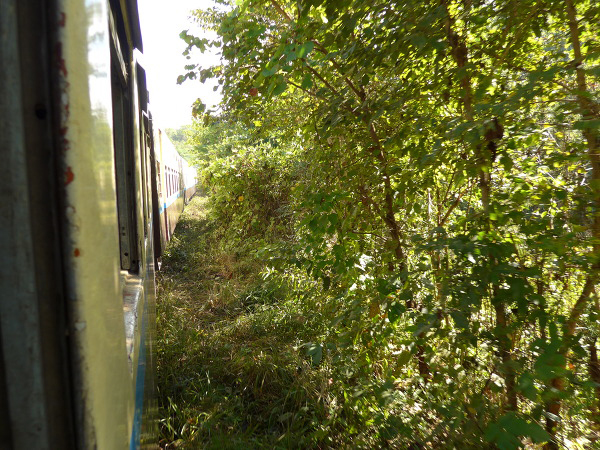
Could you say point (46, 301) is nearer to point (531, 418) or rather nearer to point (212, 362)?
point (531, 418)

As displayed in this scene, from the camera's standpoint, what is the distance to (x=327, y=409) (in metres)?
3.41

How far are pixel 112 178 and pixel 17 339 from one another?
333 millimetres

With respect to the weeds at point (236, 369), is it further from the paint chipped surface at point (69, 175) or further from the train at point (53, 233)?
the paint chipped surface at point (69, 175)

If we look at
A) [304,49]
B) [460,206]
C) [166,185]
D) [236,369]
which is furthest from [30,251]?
[166,185]

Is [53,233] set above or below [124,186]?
below

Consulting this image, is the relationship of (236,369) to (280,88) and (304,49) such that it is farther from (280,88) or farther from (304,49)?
(304,49)

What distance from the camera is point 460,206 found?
3.07 m

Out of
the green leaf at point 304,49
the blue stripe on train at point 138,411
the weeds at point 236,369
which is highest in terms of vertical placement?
the green leaf at point 304,49

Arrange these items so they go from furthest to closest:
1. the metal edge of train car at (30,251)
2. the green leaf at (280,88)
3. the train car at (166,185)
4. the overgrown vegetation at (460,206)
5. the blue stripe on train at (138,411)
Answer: the train car at (166,185) < the green leaf at (280,88) < the overgrown vegetation at (460,206) < the blue stripe on train at (138,411) < the metal edge of train car at (30,251)

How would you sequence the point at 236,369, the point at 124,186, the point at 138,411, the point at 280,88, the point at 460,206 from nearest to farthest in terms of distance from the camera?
1. the point at 138,411
2. the point at 124,186
3. the point at 280,88
4. the point at 460,206
5. the point at 236,369

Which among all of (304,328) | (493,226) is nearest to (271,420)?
(304,328)

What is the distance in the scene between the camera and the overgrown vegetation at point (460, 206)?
1.75 metres

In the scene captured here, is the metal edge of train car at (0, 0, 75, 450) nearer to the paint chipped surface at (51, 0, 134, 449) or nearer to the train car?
the paint chipped surface at (51, 0, 134, 449)

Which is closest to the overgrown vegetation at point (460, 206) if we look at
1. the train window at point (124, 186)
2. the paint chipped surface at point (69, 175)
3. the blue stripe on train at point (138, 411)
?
the train window at point (124, 186)
